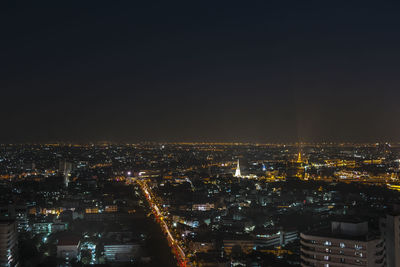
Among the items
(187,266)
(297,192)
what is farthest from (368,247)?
(297,192)

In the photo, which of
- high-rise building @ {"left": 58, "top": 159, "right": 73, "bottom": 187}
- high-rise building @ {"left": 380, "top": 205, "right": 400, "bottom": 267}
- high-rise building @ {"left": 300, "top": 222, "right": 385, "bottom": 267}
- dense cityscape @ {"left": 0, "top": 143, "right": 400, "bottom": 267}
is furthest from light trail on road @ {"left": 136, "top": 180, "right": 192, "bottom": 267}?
high-rise building @ {"left": 58, "top": 159, "right": 73, "bottom": 187}

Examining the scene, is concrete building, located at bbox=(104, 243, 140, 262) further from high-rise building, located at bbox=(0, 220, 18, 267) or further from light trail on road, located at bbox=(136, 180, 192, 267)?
high-rise building, located at bbox=(0, 220, 18, 267)

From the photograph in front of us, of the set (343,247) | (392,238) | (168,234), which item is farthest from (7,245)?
(392,238)

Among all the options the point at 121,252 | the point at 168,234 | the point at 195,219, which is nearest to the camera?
the point at 121,252

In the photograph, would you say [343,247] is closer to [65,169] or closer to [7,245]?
[7,245]

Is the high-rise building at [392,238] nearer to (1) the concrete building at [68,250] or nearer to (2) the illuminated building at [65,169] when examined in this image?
(1) the concrete building at [68,250]

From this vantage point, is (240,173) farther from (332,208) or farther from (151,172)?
(332,208)
